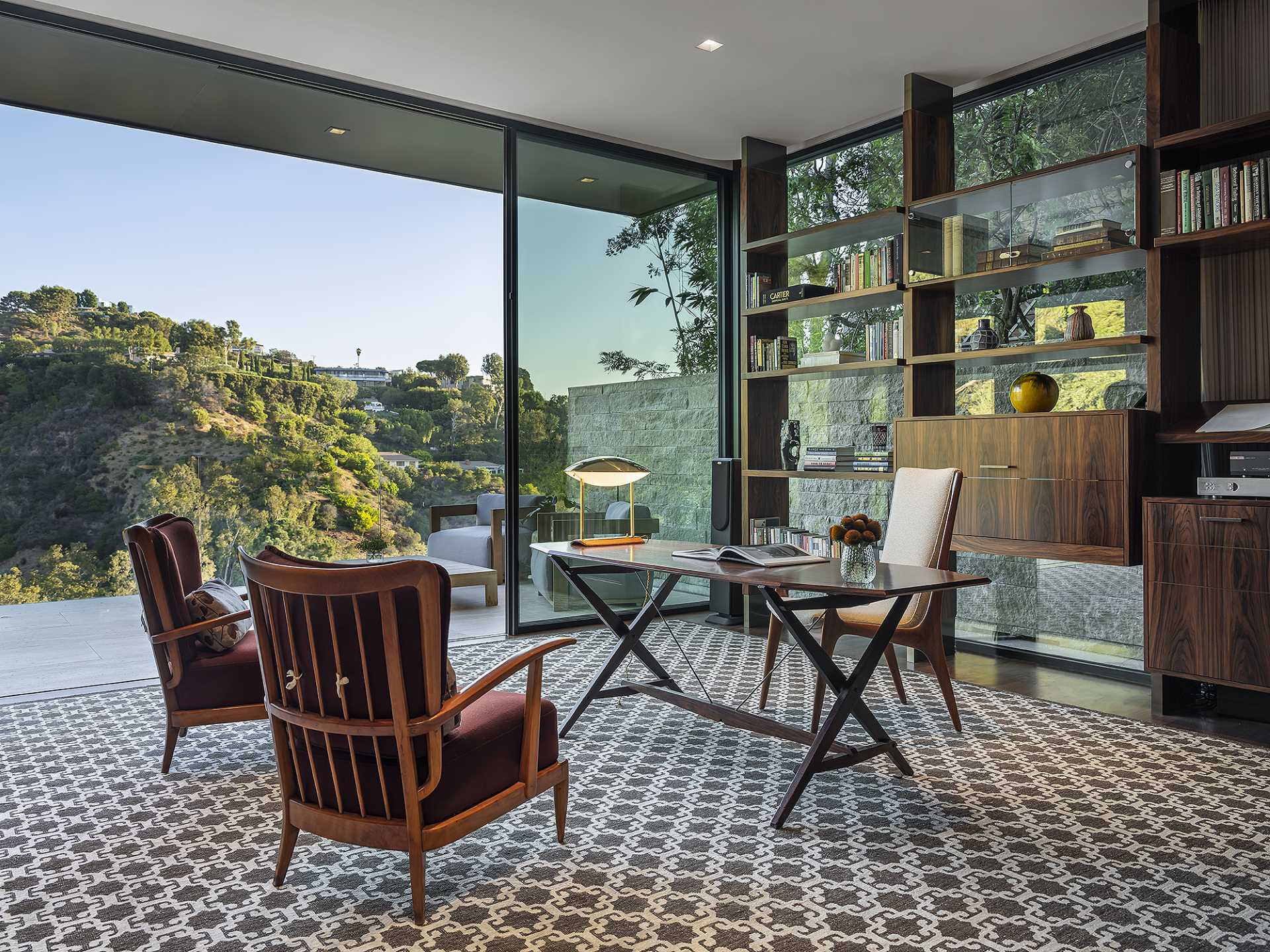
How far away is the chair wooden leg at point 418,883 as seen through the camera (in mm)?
2164

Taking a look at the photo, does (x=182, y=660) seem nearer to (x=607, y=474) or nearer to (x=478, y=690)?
(x=478, y=690)

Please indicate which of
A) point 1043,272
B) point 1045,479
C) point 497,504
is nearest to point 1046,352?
point 1043,272

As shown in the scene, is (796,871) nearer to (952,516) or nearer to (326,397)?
(952,516)

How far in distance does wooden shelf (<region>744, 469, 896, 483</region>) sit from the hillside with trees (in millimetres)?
2861

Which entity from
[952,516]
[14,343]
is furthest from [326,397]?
[952,516]

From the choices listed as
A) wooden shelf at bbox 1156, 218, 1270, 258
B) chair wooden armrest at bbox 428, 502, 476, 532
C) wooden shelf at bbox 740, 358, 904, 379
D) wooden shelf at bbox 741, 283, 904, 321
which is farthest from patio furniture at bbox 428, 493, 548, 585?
wooden shelf at bbox 1156, 218, 1270, 258

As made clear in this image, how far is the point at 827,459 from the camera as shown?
17.7 ft

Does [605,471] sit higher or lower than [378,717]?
higher

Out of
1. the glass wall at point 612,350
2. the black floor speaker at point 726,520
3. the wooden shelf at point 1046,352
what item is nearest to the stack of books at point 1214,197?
the wooden shelf at point 1046,352

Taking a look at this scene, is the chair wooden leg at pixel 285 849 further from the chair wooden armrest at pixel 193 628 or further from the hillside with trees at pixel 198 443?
the hillside with trees at pixel 198 443

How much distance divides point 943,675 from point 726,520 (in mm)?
2510

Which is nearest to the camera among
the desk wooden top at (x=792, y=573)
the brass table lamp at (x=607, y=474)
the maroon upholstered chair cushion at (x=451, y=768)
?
the maroon upholstered chair cushion at (x=451, y=768)

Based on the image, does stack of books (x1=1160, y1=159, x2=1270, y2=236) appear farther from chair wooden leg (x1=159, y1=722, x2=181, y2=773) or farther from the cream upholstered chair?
chair wooden leg (x1=159, y1=722, x2=181, y2=773)

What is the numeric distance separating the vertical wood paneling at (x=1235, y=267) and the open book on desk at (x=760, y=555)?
202cm
